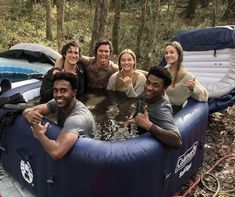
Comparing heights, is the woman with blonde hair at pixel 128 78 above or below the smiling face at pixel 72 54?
below

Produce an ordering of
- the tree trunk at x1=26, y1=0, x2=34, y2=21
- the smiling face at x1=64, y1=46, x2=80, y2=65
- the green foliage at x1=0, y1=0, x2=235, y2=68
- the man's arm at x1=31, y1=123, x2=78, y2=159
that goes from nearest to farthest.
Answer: the man's arm at x1=31, y1=123, x2=78, y2=159
the smiling face at x1=64, y1=46, x2=80, y2=65
the green foliage at x1=0, y1=0, x2=235, y2=68
the tree trunk at x1=26, y1=0, x2=34, y2=21

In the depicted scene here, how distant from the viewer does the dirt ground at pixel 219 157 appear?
4031 millimetres

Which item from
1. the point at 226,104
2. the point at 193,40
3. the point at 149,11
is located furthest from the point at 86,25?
the point at 226,104

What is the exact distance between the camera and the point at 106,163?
2.87 m

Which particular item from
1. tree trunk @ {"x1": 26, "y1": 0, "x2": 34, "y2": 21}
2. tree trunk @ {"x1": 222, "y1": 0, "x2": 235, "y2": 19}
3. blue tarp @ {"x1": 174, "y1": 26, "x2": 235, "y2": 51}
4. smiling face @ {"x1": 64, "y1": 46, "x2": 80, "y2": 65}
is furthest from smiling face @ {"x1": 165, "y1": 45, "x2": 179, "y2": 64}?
tree trunk @ {"x1": 222, "y1": 0, "x2": 235, "y2": 19}

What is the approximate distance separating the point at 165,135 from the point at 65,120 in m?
0.85

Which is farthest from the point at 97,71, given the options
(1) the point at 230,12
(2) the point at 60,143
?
(1) the point at 230,12

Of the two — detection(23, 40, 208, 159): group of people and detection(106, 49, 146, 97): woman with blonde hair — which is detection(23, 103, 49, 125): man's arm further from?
detection(106, 49, 146, 97): woman with blonde hair

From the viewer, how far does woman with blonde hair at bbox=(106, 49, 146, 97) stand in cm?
446

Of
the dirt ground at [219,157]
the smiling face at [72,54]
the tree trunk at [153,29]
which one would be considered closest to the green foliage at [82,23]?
the tree trunk at [153,29]

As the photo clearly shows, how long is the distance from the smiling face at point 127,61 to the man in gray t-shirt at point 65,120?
51.2 inches

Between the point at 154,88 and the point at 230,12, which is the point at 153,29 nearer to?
the point at 154,88

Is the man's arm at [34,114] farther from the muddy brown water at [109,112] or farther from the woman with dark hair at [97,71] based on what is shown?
the woman with dark hair at [97,71]

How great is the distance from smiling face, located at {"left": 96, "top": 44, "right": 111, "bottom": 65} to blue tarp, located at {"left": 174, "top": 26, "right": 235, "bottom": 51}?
1699 millimetres
